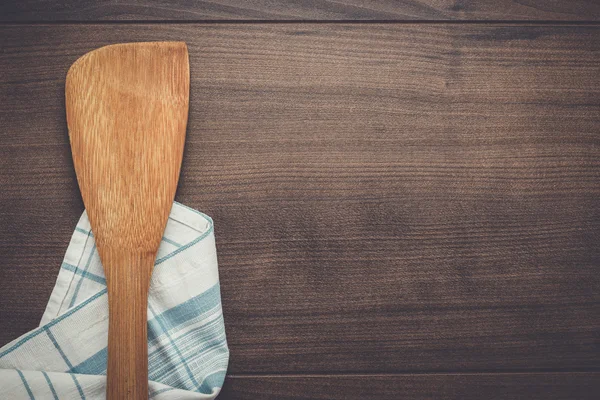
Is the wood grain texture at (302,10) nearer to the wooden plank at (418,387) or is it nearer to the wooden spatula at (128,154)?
the wooden spatula at (128,154)

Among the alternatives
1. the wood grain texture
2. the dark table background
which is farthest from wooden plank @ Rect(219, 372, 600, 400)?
the wood grain texture

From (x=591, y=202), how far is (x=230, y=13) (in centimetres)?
33

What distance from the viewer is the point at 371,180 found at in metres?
0.37

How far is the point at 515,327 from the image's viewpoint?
37 cm

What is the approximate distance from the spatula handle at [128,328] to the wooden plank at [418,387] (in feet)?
0.23

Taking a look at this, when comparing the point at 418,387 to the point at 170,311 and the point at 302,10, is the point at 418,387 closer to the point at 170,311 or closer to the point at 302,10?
the point at 170,311

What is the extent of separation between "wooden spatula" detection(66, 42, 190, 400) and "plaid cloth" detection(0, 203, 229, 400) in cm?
1

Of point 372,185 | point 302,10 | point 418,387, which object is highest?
point 302,10

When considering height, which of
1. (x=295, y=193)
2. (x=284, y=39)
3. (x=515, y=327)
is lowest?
(x=515, y=327)

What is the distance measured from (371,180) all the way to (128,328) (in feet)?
0.69

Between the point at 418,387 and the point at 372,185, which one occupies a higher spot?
the point at 372,185

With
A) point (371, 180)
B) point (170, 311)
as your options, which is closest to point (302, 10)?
point (371, 180)

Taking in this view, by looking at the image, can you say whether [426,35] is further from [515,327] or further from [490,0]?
[515,327]

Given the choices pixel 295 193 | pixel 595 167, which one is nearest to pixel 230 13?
pixel 295 193
